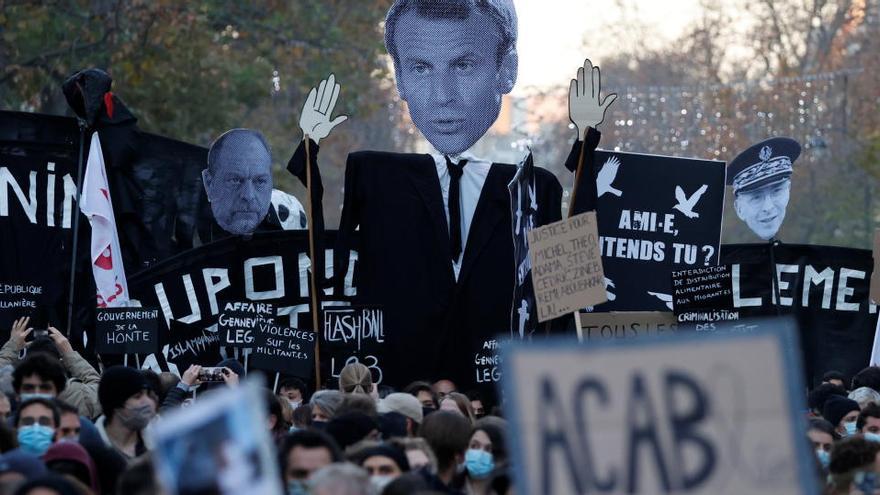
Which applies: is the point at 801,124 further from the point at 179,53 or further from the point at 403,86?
the point at 403,86

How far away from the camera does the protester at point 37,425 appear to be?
32.6ft

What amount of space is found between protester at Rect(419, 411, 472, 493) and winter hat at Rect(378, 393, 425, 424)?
50.0 inches

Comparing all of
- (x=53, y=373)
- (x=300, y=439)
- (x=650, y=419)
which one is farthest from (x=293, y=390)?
(x=650, y=419)

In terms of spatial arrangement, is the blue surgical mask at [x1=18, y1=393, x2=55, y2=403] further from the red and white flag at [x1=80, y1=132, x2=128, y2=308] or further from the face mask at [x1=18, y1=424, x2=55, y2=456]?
the red and white flag at [x1=80, y1=132, x2=128, y2=308]

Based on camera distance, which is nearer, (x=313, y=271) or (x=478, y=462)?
(x=478, y=462)

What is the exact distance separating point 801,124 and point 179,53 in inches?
858

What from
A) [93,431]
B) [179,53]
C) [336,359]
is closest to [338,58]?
[179,53]

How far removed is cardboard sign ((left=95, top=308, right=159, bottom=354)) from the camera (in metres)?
15.8

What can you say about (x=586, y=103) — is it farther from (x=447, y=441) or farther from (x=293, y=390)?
(x=447, y=441)

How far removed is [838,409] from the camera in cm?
1425

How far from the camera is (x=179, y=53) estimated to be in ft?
96.3

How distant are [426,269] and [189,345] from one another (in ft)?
6.52

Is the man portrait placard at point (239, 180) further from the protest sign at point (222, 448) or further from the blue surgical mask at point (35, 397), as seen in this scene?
the protest sign at point (222, 448)

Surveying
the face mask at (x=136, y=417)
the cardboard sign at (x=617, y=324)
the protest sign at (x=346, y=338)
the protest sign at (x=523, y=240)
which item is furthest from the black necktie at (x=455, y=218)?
the face mask at (x=136, y=417)
